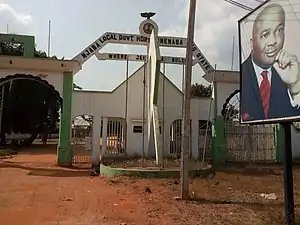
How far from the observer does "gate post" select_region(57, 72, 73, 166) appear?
17969 mm

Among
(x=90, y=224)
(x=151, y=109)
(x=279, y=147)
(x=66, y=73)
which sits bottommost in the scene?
(x=90, y=224)

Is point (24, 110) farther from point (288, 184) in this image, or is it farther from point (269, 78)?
point (288, 184)

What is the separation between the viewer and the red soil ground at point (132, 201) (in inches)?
312

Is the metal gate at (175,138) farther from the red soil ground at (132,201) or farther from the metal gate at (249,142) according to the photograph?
the red soil ground at (132,201)

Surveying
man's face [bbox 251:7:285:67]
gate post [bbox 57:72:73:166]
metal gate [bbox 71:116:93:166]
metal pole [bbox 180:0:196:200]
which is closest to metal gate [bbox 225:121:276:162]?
metal gate [bbox 71:116:93:166]

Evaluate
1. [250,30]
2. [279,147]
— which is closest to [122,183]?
[250,30]

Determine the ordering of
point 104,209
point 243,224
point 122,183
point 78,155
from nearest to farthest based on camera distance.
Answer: point 243,224, point 104,209, point 122,183, point 78,155

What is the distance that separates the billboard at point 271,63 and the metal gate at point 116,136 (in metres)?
10.9

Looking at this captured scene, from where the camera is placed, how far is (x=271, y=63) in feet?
25.3

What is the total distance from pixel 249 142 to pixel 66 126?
326 inches

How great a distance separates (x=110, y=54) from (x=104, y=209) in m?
11.6

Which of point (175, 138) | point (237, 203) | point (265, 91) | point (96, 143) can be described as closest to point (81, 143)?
point (96, 143)

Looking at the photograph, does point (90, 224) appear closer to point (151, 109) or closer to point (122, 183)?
point (122, 183)

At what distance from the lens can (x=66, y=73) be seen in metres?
18.3
